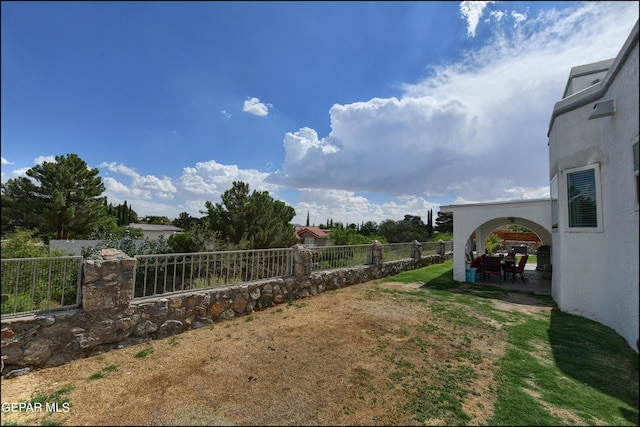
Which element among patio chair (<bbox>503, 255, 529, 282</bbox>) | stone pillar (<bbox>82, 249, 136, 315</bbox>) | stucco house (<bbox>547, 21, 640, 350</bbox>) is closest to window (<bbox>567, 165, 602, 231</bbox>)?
stucco house (<bbox>547, 21, 640, 350</bbox>)

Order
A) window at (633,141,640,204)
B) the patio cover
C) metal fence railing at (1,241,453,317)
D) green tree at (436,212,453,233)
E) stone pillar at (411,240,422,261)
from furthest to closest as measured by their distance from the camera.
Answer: green tree at (436,212,453,233) → stone pillar at (411,240,422,261) → the patio cover → metal fence railing at (1,241,453,317) → window at (633,141,640,204)

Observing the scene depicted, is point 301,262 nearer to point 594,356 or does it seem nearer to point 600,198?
point 594,356

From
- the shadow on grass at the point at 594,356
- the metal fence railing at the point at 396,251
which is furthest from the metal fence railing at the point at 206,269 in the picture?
the metal fence railing at the point at 396,251

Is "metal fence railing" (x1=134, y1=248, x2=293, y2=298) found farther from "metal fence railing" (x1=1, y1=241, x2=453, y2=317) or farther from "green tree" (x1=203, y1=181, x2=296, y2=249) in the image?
"green tree" (x1=203, y1=181, x2=296, y2=249)

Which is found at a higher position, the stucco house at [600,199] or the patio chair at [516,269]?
the stucco house at [600,199]

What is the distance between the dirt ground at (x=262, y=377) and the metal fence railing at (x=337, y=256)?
317 cm

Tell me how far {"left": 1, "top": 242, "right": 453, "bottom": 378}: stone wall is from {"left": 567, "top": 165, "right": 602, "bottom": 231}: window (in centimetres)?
758

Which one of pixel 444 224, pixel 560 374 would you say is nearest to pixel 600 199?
pixel 560 374

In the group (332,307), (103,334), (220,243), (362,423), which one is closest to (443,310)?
(332,307)

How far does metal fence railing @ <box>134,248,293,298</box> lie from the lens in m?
5.54

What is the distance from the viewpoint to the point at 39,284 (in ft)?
12.6

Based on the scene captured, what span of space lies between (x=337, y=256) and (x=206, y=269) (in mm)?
4751

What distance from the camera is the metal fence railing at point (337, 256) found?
8812mm

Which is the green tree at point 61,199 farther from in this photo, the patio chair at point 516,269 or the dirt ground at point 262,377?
the patio chair at point 516,269
